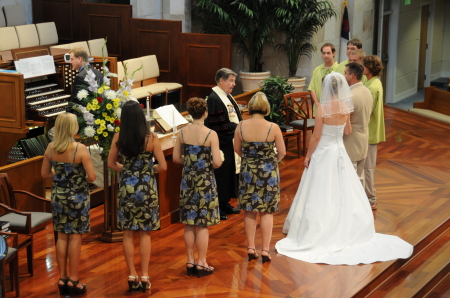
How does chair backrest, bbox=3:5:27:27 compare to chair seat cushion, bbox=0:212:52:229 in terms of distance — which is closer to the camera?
chair seat cushion, bbox=0:212:52:229

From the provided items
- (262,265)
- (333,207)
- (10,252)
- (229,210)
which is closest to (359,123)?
(333,207)

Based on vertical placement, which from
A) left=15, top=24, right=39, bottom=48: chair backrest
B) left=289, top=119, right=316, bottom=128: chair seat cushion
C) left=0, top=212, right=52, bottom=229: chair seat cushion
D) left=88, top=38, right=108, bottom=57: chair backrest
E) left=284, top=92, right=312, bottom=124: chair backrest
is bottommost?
left=0, top=212, right=52, bottom=229: chair seat cushion

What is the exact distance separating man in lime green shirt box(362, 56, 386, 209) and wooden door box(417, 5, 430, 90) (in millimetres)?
9236

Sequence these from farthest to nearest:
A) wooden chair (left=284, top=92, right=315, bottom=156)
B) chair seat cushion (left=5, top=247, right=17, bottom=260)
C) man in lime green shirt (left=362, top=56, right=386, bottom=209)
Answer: wooden chair (left=284, top=92, right=315, bottom=156) → man in lime green shirt (left=362, top=56, right=386, bottom=209) → chair seat cushion (left=5, top=247, right=17, bottom=260)

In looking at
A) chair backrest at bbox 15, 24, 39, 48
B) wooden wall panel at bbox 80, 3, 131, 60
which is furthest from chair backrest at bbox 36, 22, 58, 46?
wooden wall panel at bbox 80, 3, 131, 60

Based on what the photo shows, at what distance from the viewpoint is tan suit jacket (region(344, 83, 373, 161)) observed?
6284 mm

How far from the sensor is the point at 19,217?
17.9 ft

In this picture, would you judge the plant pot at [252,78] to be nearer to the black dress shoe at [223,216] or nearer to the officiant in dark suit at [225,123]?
the officiant in dark suit at [225,123]

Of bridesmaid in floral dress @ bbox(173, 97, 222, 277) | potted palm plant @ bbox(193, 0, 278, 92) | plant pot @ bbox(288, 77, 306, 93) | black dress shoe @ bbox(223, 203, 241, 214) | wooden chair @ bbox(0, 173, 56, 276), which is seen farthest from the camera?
plant pot @ bbox(288, 77, 306, 93)

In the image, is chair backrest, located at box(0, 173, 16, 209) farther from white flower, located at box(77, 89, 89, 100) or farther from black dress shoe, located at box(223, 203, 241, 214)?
black dress shoe, located at box(223, 203, 241, 214)

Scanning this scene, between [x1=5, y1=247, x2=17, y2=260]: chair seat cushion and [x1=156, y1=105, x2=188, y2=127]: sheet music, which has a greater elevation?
[x1=156, y1=105, x2=188, y2=127]: sheet music

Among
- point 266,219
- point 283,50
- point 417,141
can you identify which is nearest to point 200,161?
point 266,219

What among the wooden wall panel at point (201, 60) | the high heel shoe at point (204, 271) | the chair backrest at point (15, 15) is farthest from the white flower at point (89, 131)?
the chair backrest at point (15, 15)

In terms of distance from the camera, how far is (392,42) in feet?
45.7
